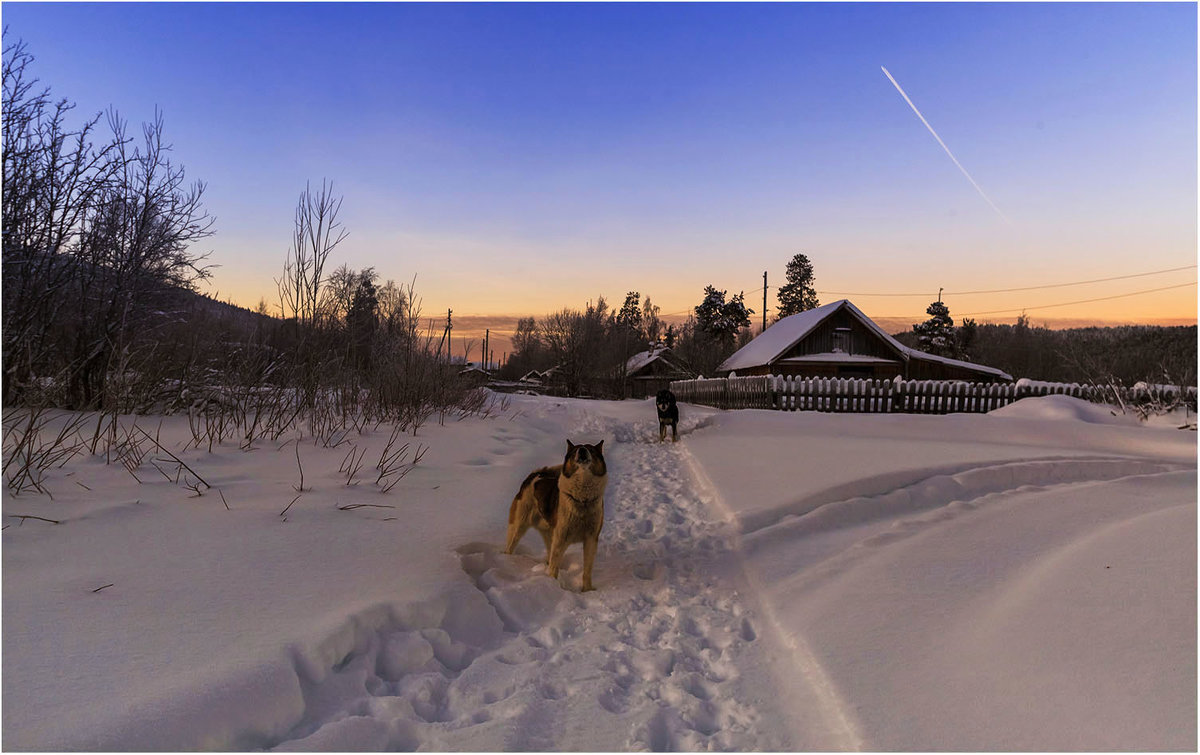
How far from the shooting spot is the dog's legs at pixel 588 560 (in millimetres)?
3812

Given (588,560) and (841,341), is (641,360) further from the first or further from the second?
(588,560)

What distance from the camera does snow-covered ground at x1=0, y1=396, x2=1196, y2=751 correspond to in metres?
2.02

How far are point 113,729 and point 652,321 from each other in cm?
8002

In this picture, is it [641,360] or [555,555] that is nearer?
[555,555]

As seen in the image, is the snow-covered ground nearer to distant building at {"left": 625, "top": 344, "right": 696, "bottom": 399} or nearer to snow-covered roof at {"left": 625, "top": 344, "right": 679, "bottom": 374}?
distant building at {"left": 625, "top": 344, "right": 696, "bottom": 399}

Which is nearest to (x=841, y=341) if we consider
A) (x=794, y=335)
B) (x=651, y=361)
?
(x=794, y=335)

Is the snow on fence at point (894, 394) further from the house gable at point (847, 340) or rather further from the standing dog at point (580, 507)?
the standing dog at point (580, 507)

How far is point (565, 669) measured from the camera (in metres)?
2.74

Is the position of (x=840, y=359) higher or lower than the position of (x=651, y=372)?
higher

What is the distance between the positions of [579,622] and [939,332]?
179 feet

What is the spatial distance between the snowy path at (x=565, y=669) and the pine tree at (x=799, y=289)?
56754 mm

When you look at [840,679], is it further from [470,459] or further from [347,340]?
[347,340]

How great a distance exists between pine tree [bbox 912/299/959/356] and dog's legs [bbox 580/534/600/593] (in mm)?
53011

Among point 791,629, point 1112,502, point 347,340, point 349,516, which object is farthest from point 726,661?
point 347,340
